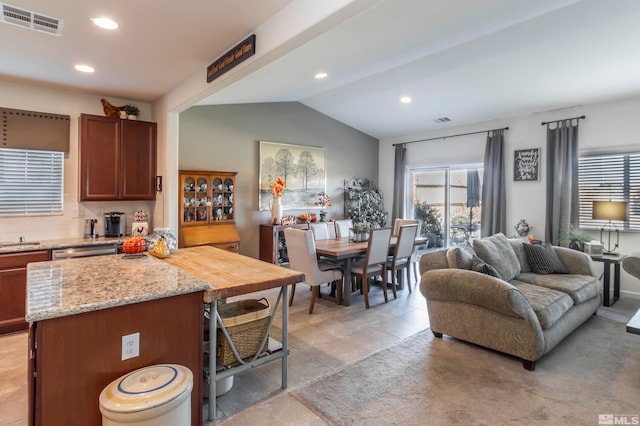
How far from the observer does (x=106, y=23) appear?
2.61m

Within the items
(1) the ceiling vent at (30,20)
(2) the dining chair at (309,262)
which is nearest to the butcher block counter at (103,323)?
(2) the dining chair at (309,262)

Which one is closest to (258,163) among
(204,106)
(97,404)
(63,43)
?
(204,106)

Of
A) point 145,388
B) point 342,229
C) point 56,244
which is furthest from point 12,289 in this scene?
point 342,229

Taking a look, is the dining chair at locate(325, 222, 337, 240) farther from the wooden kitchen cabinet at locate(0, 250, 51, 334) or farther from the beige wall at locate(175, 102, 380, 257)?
the wooden kitchen cabinet at locate(0, 250, 51, 334)

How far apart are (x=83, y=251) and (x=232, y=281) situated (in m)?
2.60

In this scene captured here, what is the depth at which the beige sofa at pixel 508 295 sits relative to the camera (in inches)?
112

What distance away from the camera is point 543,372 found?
2.79 meters

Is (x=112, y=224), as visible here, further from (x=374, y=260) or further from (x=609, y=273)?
(x=609, y=273)

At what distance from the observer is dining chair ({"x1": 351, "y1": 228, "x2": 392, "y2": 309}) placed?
4293mm

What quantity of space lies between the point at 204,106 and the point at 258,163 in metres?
1.29

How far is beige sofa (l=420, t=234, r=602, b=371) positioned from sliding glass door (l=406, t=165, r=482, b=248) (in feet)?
8.23

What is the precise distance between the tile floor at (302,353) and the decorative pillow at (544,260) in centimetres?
141

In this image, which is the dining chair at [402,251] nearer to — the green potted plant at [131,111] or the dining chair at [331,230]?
the dining chair at [331,230]

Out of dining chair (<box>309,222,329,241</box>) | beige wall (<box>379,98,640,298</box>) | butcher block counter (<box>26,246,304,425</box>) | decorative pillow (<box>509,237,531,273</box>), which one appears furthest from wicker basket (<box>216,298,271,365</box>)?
beige wall (<box>379,98,640,298</box>)
